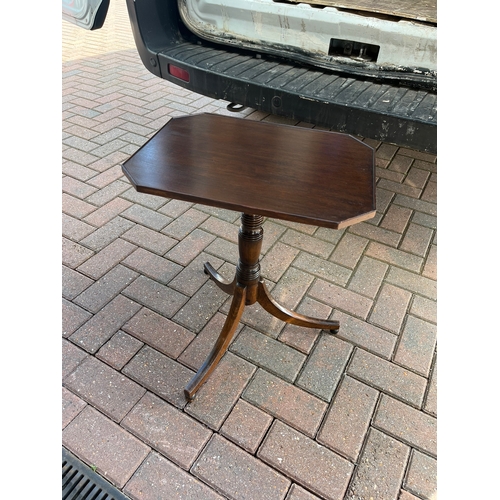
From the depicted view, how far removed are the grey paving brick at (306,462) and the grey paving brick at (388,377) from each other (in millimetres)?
324

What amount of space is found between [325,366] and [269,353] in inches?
8.5

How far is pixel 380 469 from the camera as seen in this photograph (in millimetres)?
1220

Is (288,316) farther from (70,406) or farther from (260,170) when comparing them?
(70,406)

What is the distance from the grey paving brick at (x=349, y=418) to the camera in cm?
127

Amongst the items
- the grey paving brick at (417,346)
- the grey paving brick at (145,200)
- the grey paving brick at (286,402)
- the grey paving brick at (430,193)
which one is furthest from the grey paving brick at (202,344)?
the grey paving brick at (430,193)

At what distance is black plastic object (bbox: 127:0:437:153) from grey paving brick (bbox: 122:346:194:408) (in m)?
1.22

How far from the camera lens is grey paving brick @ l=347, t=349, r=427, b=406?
142cm

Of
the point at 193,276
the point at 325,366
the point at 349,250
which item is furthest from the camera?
the point at 349,250

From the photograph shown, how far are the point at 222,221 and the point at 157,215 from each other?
362 millimetres

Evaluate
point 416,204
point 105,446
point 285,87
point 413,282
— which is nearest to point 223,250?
point 285,87

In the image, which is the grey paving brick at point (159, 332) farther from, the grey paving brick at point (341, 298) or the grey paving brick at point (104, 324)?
the grey paving brick at point (341, 298)

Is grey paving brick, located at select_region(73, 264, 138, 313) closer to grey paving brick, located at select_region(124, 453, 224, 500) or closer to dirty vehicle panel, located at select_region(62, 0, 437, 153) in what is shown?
grey paving brick, located at select_region(124, 453, 224, 500)

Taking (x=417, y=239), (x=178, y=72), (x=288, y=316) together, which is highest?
(x=178, y=72)

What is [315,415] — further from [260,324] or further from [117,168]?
[117,168]
